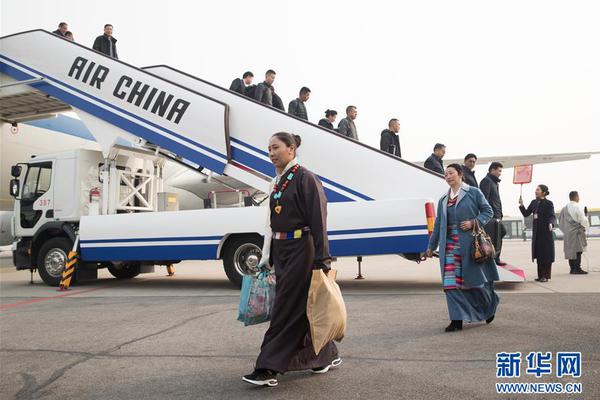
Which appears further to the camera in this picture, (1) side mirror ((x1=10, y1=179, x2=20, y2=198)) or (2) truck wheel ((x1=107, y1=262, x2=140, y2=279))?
(2) truck wheel ((x1=107, y1=262, x2=140, y2=279))

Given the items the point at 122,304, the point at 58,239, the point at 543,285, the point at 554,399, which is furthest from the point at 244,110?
the point at 554,399

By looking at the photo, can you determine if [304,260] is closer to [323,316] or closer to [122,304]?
[323,316]

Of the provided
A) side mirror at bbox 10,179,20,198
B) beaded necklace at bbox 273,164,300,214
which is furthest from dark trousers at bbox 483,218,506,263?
side mirror at bbox 10,179,20,198

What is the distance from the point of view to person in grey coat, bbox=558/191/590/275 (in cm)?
1078

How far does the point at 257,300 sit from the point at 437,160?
20.3 feet

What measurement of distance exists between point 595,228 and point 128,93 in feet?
171

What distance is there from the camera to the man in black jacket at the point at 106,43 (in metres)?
11.2

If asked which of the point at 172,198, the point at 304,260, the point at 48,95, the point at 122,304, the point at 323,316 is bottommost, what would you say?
the point at 122,304

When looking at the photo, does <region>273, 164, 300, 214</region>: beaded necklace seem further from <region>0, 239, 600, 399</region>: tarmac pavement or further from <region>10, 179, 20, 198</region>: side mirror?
<region>10, 179, 20, 198</region>: side mirror

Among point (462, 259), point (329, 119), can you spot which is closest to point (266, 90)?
point (329, 119)

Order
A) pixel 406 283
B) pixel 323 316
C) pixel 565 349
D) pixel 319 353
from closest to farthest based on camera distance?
pixel 323 316 → pixel 319 353 → pixel 565 349 → pixel 406 283

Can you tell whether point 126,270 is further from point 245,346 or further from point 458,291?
point 458,291

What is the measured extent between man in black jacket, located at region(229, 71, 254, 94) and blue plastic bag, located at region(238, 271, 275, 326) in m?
7.35

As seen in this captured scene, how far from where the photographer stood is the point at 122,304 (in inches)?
302
